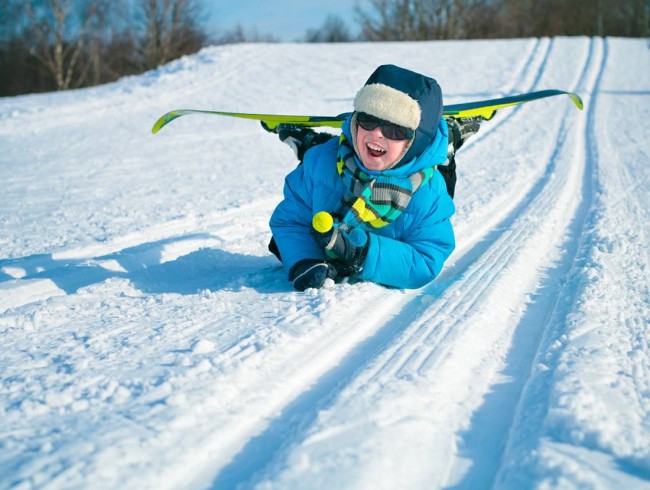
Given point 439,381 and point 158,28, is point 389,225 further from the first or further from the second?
point 158,28

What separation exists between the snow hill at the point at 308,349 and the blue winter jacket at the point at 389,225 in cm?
12

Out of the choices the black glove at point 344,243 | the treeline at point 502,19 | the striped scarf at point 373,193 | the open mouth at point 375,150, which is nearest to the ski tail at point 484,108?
the striped scarf at point 373,193

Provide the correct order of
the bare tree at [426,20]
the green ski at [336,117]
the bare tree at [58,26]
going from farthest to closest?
1. the bare tree at [426,20]
2. the bare tree at [58,26]
3. the green ski at [336,117]

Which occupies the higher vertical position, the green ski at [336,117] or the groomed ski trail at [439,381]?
the green ski at [336,117]

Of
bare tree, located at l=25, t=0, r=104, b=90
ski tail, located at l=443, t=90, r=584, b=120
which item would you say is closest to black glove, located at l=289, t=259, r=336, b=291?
ski tail, located at l=443, t=90, r=584, b=120

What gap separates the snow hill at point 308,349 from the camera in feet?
4.14

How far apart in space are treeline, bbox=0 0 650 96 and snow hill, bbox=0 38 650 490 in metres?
17.8

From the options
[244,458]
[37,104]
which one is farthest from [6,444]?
[37,104]

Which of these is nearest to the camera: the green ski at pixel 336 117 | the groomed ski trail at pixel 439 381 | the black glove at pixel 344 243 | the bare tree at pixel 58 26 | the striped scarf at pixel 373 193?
the groomed ski trail at pixel 439 381

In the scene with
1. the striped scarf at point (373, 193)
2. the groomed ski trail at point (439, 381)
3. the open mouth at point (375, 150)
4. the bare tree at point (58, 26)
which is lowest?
the groomed ski trail at point (439, 381)

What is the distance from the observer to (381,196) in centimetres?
230

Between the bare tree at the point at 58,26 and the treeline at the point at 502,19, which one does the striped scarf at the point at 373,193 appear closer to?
the bare tree at the point at 58,26

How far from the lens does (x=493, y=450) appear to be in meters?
1.34

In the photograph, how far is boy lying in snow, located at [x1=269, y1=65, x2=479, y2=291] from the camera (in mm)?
2201
